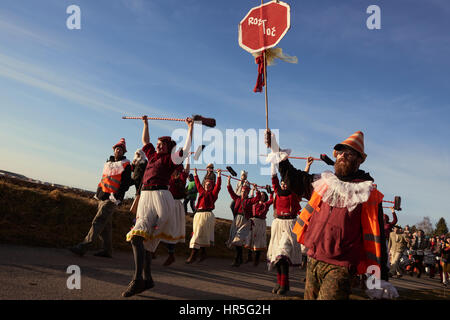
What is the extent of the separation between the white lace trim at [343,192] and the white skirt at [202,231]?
6937mm

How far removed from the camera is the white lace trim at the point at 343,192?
10.8 ft

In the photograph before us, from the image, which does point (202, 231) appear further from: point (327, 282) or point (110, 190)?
point (327, 282)

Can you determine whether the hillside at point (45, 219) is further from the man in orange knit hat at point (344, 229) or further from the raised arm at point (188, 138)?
the man in orange knit hat at point (344, 229)

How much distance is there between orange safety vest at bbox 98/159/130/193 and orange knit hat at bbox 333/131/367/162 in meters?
5.50

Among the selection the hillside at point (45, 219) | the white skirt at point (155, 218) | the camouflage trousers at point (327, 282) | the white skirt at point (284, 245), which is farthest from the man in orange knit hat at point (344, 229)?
the hillside at point (45, 219)

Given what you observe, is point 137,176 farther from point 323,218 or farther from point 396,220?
point 396,220

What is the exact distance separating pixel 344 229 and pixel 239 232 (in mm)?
8228

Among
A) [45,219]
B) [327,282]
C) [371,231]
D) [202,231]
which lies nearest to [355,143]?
[371,231]

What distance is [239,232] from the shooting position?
1131cm

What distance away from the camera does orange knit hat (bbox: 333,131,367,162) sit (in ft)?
11.6

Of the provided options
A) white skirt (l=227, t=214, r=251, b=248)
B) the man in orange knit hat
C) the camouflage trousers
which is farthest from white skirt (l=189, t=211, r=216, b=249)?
the camouflage trousers

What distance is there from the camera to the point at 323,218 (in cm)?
344

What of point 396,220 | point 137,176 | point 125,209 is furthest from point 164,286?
point 396,220
